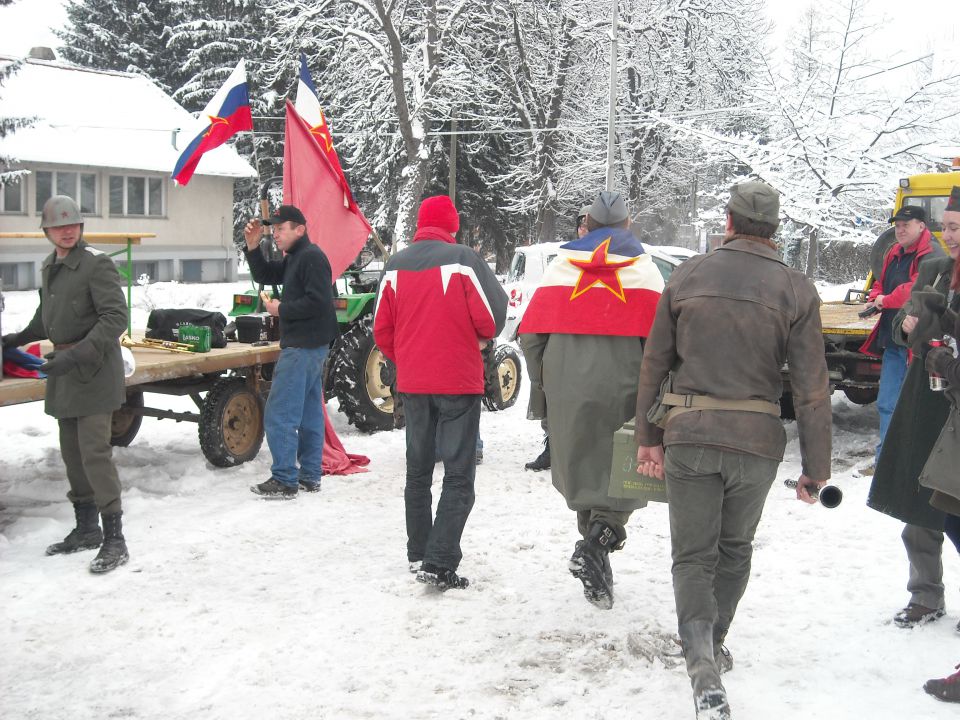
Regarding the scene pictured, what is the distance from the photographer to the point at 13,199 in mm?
27938

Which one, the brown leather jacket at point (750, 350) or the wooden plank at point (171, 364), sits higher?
the brown leather jacket at point (750, 350)

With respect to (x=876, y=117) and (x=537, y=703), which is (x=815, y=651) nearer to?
(x=537, y=703)

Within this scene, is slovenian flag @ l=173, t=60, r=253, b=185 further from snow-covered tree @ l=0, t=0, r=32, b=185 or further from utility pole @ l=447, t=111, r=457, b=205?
utility pole @ l=447, t=111, r=457, b=205

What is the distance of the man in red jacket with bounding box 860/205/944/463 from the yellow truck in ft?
0.91

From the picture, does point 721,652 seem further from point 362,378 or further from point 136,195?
point 136,195

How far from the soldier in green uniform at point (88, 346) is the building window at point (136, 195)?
26.9m

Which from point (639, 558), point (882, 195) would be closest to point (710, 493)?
point (639, 558)

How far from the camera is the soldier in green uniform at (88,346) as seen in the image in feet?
17.6

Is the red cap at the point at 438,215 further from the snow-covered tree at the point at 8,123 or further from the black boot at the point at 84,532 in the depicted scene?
the snow-covered tree at the point at 8,123

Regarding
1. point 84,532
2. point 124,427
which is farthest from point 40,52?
point 84,532

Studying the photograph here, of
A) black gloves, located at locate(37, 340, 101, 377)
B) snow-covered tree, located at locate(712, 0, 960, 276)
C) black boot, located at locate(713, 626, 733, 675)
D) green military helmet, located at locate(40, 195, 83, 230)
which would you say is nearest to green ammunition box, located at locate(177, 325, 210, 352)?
green military helmet, located at locate(40, 195, 83, 230)

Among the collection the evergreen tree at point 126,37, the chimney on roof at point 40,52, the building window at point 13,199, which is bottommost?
the building window at point 13,199

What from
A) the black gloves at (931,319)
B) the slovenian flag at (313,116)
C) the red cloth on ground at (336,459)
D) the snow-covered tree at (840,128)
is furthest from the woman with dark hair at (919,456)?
the snow-covered tree at (840,128)

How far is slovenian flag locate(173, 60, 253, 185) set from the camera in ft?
28.0
